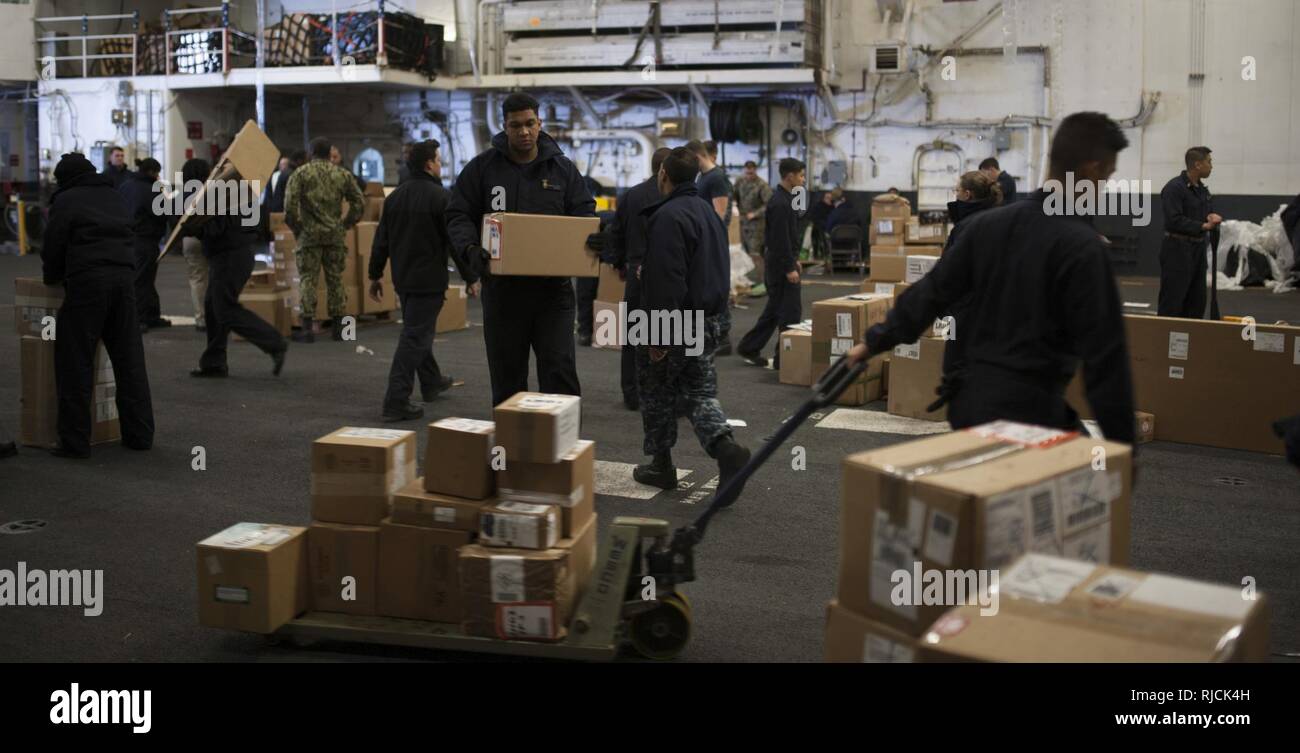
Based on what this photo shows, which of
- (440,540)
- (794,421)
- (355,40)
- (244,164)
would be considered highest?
(355,40)

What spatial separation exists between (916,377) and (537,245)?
11.4ft

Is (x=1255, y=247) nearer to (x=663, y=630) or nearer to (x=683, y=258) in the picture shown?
(x=683, y=258)

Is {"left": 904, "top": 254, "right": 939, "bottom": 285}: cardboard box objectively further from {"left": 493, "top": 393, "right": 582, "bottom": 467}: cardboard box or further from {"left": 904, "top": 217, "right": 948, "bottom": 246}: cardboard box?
{"left": 493, "top": 393, "right": 582, "bottom": 467}: cardboard box

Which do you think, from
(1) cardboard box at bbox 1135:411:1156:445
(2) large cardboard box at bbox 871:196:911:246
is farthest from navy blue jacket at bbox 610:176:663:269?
(2) large cardboard box at bbox 871:196:911:246

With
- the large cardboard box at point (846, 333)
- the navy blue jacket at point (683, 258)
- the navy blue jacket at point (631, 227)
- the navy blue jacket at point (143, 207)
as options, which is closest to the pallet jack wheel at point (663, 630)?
the navy blue jacket at point (683, 258)

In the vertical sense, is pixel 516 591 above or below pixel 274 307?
below

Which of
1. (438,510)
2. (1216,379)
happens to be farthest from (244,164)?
(1216,379)

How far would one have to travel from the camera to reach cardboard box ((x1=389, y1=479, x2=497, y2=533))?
4.07 meters

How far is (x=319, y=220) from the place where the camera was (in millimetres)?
10953

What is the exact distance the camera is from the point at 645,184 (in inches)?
308
